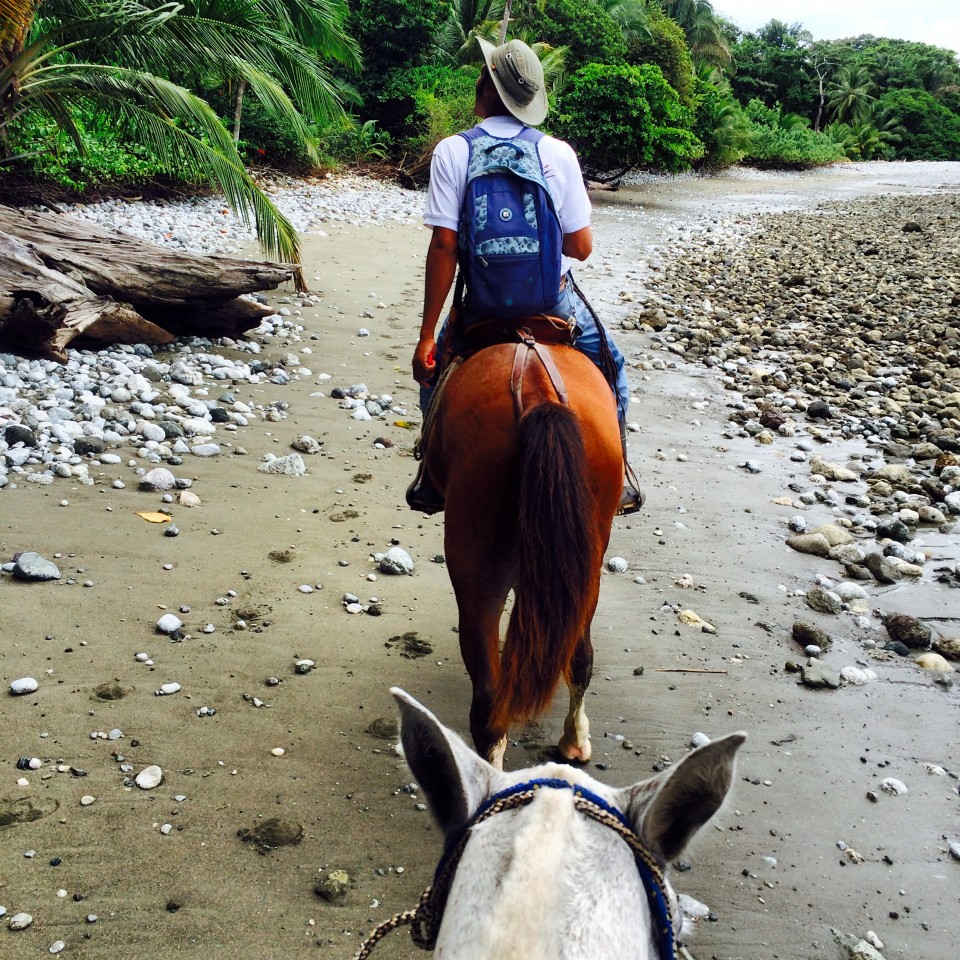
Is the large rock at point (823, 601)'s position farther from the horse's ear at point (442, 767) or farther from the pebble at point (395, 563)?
the horse's ear at point (442, 767)

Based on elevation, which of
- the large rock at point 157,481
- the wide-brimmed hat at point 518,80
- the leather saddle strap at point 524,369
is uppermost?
the wide-brimmed hat at point 518,80

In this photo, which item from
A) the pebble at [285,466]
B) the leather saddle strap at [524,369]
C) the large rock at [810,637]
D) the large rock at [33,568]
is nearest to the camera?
the leather saddle strap at [524,369]

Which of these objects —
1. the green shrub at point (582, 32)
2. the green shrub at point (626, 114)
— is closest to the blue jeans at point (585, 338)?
the green shrub at point (626, 114)

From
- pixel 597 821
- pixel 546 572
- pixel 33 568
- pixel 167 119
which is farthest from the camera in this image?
pixel 167 119

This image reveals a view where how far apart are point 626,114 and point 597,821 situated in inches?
954

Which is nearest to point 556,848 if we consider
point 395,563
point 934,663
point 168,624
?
point 168,624

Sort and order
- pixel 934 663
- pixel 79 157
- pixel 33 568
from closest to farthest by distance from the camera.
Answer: pixel 33 568, pixel 934 663, pixel 79 157

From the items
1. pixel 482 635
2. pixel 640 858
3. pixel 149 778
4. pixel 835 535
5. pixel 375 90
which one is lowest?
pixel 149 778

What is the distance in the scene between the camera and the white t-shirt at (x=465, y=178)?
10.6 ft

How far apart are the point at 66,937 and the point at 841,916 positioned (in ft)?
8.36

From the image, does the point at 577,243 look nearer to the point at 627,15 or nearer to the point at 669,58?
the point at 669,58

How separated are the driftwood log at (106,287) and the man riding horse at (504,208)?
4539 mm

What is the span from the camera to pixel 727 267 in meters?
15.0

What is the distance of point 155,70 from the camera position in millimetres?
9008
